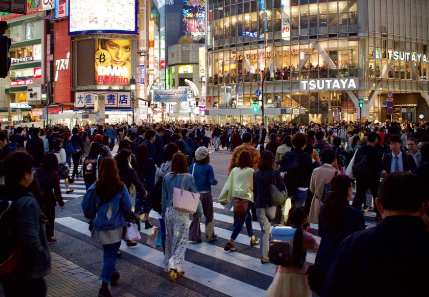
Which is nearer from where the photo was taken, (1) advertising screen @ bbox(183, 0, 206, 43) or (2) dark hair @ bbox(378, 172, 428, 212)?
(2) dark hair @ bbox(378, 172, 428, 212)

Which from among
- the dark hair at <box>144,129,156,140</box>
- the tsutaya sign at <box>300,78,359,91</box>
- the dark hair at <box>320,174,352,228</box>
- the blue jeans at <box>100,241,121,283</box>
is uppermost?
the tsutaya sign at <box>300,78,359,91</box>

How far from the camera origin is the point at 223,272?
720cm

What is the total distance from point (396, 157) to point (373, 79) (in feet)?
155

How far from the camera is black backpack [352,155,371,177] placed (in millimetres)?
10086

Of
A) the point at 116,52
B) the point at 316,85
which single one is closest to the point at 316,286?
the point at 316,85

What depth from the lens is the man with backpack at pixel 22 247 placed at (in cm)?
398

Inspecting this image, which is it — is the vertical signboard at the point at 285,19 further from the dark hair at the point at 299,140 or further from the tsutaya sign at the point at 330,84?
the dark hair at the point at 299,140

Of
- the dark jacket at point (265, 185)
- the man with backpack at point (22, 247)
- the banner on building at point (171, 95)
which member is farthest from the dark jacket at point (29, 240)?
the banner on building at point (171, 95)

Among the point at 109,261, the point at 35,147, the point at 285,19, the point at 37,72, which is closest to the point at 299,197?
the point at 109,261

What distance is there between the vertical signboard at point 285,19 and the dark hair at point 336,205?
176ft

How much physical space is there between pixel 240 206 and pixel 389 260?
17.2ft

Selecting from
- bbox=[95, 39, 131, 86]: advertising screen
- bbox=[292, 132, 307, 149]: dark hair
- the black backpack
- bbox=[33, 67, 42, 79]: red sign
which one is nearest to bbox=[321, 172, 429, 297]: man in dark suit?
bbox=[292, 132, 307, 149]: dark hair

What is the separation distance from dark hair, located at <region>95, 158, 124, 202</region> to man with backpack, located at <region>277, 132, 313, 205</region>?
3630 mm

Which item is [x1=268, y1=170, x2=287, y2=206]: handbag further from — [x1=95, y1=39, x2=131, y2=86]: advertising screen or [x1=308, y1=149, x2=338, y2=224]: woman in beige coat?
[x1=95, y1=39, x2=131, y2=86]: advertising screen
